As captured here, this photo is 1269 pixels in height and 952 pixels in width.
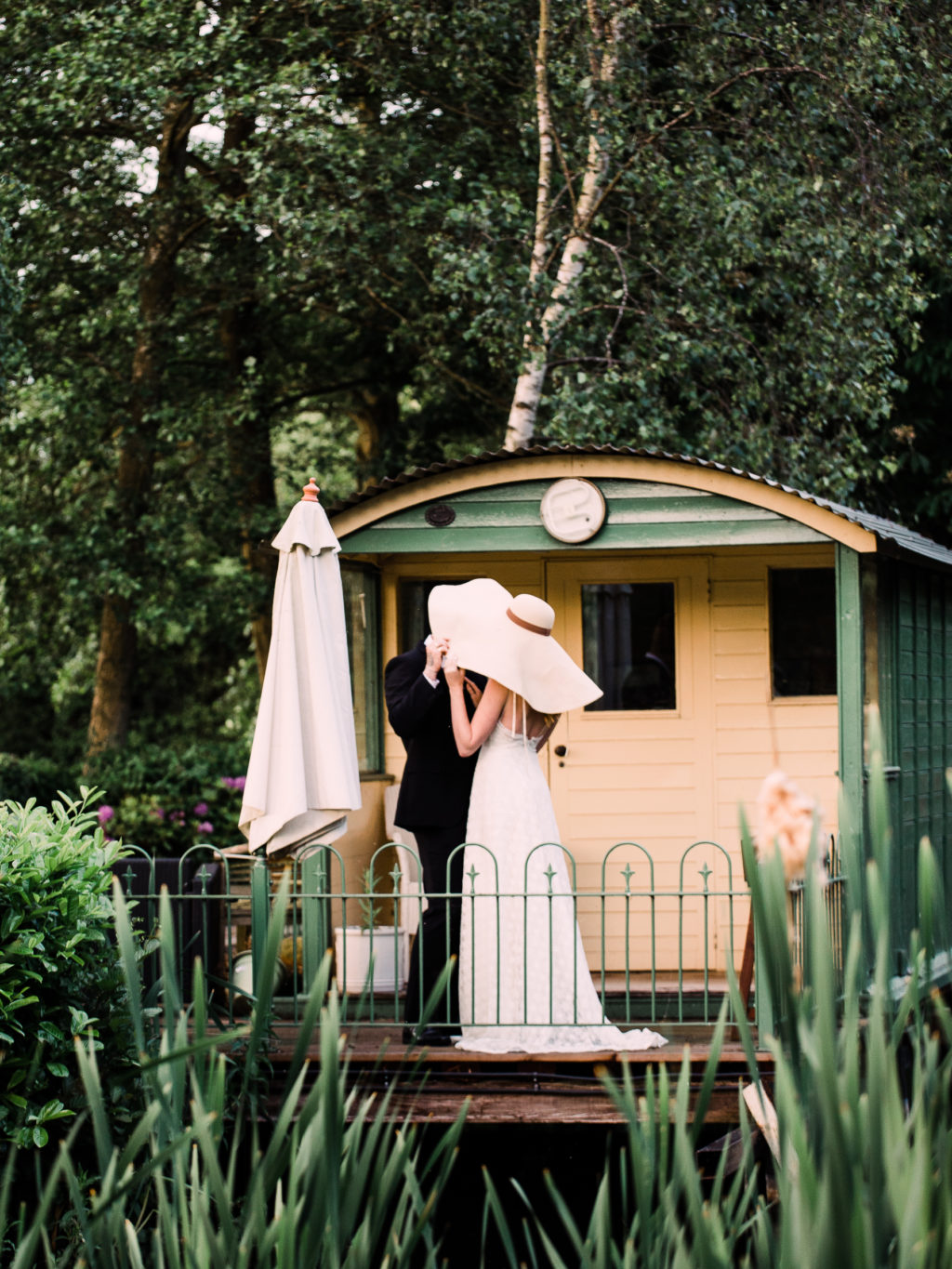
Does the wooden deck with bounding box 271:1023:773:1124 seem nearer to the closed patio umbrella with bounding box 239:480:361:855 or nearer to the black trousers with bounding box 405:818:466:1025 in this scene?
the black trousers with bounding box 405:818:466:1025

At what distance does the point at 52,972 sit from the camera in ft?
15.2

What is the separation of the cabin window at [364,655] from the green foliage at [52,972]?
9.32ft

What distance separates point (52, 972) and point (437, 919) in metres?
1.98

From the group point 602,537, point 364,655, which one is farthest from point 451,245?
point 602,537

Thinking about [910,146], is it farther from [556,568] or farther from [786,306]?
[556,568]

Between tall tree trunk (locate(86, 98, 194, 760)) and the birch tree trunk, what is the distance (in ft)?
13.6

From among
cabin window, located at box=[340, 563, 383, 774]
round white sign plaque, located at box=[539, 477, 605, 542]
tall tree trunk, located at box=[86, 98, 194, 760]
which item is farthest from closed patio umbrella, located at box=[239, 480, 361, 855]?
tall tree trunk, located at box=[86, 98, 194, 760]

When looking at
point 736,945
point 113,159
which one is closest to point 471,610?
point 736,945

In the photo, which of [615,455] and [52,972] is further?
[615,455]

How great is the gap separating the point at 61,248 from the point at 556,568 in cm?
874

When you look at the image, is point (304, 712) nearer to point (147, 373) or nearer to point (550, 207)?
point (550, 207)

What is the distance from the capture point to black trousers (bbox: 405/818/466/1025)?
20.2 feet

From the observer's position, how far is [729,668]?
7.91 metres

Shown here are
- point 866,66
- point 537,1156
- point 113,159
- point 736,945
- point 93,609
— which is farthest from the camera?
point 93,609
